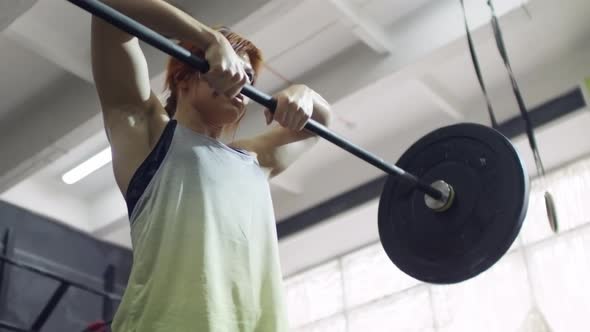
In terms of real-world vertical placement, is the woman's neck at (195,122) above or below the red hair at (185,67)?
below

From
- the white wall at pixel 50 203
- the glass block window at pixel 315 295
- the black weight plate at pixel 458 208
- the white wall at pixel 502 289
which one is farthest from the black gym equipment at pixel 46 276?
the black weight plate at pixel 458 208

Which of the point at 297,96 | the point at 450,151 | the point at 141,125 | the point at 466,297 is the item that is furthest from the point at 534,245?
the point at 141,125

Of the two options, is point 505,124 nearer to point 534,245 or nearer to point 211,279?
point 534,245

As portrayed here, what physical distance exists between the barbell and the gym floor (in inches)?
48.5

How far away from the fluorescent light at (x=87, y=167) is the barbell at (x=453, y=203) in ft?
7.76

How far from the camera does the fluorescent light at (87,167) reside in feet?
12.9

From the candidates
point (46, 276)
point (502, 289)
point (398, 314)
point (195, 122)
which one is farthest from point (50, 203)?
point (195, 122)

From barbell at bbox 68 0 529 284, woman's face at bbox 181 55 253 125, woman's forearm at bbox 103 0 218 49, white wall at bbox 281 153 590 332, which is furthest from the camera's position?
white wall at bbox 281 153 590 332

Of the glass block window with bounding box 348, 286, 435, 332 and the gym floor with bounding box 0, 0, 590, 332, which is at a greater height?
the gym floor with bounding box 0, 0, 590, 332

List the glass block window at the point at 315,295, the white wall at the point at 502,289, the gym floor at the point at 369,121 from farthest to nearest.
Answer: the glass block window at the point at 315,295 < the white wall at the point at 502,289 < the gym floor at the point at 369,121

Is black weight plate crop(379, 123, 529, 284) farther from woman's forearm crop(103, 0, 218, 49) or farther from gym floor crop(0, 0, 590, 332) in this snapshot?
gym floor crop(0, 0, 590, 332)

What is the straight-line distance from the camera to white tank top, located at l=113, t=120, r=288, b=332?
44.0 inches

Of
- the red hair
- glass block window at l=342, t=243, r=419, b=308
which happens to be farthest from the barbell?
glass block window at l=342, t=243, r=419, b=308

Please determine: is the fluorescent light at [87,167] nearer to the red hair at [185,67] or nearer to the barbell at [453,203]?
the barbell at [453,203]
